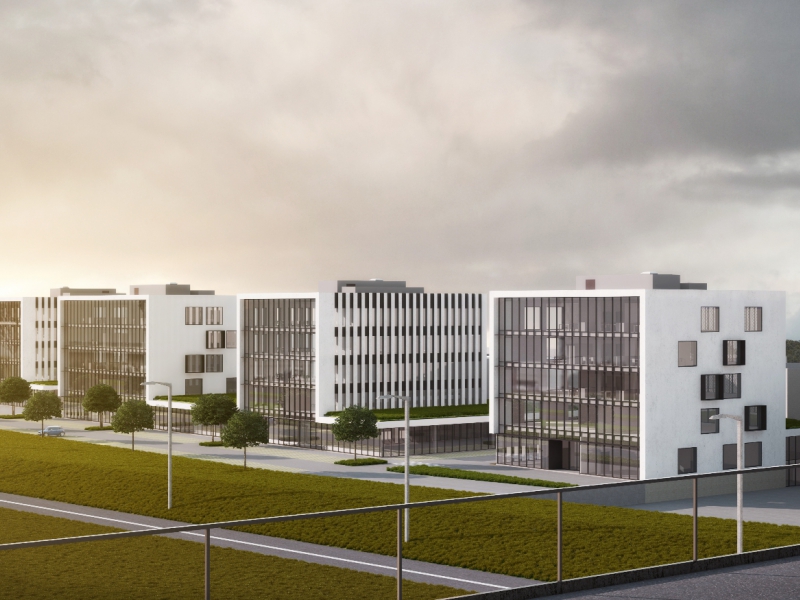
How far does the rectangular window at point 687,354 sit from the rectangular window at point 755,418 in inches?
236

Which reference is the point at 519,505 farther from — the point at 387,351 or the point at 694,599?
the point at 387,351

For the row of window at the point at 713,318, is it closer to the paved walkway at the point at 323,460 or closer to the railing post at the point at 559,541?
the paved walkway at the point at 323,460

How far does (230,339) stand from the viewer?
116 metres

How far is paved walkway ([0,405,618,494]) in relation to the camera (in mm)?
69250

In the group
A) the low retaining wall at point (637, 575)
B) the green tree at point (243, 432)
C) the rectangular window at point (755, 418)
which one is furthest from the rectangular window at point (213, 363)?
Result: the low retaining wall at point (637, 575)

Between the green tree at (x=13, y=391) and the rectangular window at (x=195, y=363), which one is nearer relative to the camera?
the rectangular window at (x=195, y=363)

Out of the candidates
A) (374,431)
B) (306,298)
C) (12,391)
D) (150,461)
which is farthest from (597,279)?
(12,391)

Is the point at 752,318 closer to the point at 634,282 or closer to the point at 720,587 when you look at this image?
the point at 634,282

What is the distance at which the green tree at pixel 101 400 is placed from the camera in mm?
104938

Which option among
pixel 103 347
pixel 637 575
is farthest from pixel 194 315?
pixel 637 575

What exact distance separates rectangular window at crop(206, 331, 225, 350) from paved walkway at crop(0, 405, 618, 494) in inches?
534

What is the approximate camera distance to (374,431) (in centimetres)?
8138

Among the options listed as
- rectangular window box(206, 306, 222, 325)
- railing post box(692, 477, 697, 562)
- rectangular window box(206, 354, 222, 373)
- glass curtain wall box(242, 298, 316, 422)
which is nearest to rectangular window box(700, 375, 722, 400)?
glass curtain wall box(242, 298, 316, 422)

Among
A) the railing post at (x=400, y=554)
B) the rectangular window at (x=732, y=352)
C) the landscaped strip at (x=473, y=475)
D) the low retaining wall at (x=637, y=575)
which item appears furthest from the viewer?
the rectangular window at (x=732, y=352)
